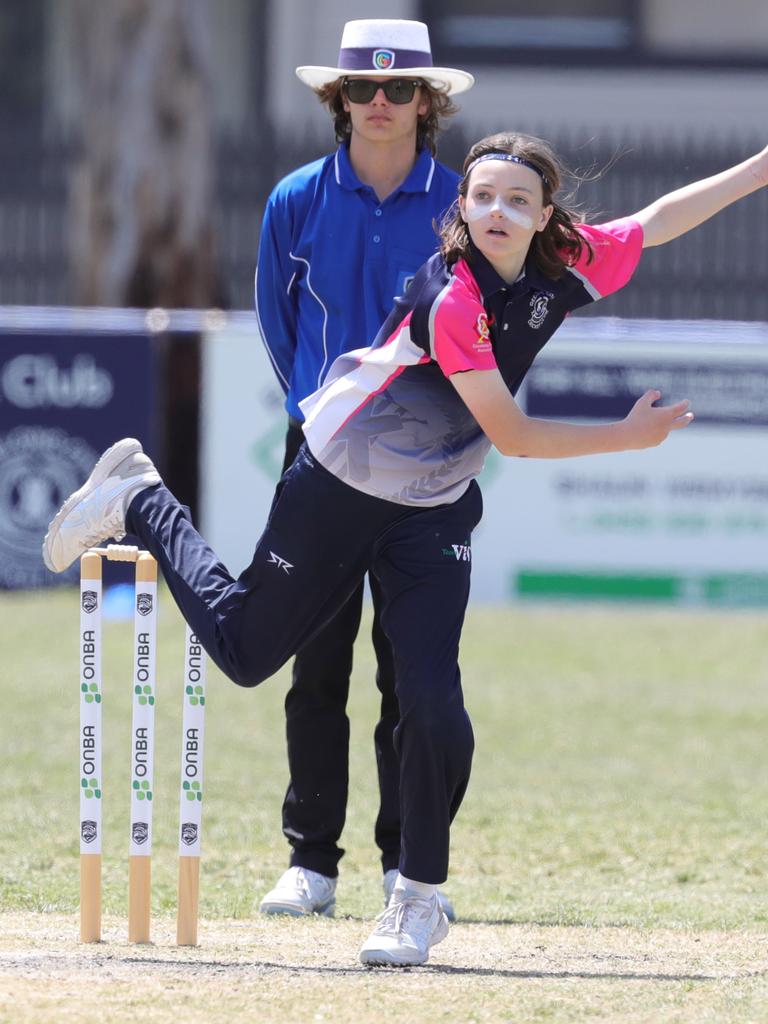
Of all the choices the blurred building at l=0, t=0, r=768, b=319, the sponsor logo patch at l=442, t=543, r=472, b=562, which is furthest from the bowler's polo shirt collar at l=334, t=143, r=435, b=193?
the blurred building at l=0, t=0, r=768, b=319

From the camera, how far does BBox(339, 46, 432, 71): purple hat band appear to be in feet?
17.5

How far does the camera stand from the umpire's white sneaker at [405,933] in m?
4.59

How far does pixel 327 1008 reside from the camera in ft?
13.4

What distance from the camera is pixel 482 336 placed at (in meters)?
4.48

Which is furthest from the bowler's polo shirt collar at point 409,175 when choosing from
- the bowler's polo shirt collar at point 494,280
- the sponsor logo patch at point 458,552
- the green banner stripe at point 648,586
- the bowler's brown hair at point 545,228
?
the green banner stripe at point 648,586

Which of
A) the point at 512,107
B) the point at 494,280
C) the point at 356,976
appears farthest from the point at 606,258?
the point at 512,107

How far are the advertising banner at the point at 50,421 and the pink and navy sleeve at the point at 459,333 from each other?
720 centimetres

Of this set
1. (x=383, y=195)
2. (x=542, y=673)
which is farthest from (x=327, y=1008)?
(x=542, y=673)

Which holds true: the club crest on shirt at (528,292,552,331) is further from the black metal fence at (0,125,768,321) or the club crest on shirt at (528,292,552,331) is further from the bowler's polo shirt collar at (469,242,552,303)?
the black metal fence at (0,125,768,321)

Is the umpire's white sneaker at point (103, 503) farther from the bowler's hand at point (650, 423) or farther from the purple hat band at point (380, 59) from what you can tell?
the bowler's hand at point (650, 423)

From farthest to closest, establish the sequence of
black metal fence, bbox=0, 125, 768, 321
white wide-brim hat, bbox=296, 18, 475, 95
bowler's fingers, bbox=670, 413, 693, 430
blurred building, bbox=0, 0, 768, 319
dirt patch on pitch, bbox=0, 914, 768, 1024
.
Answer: blurred building, bbox=0, 0, 768, 319 → black metal fence, bbox=0, 125, 768, 321 → white wide-brim hat, bbox=296, 18, 475, 95 → bowler's fingers, bbox=670, 413, 693, 430 → dirt patch on pitch, bbox=0, 914, 768, 1024

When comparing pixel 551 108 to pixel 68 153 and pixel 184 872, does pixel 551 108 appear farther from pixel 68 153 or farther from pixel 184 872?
pixel 184 872

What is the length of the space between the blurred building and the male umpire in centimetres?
893

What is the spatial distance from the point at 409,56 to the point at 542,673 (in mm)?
5199
